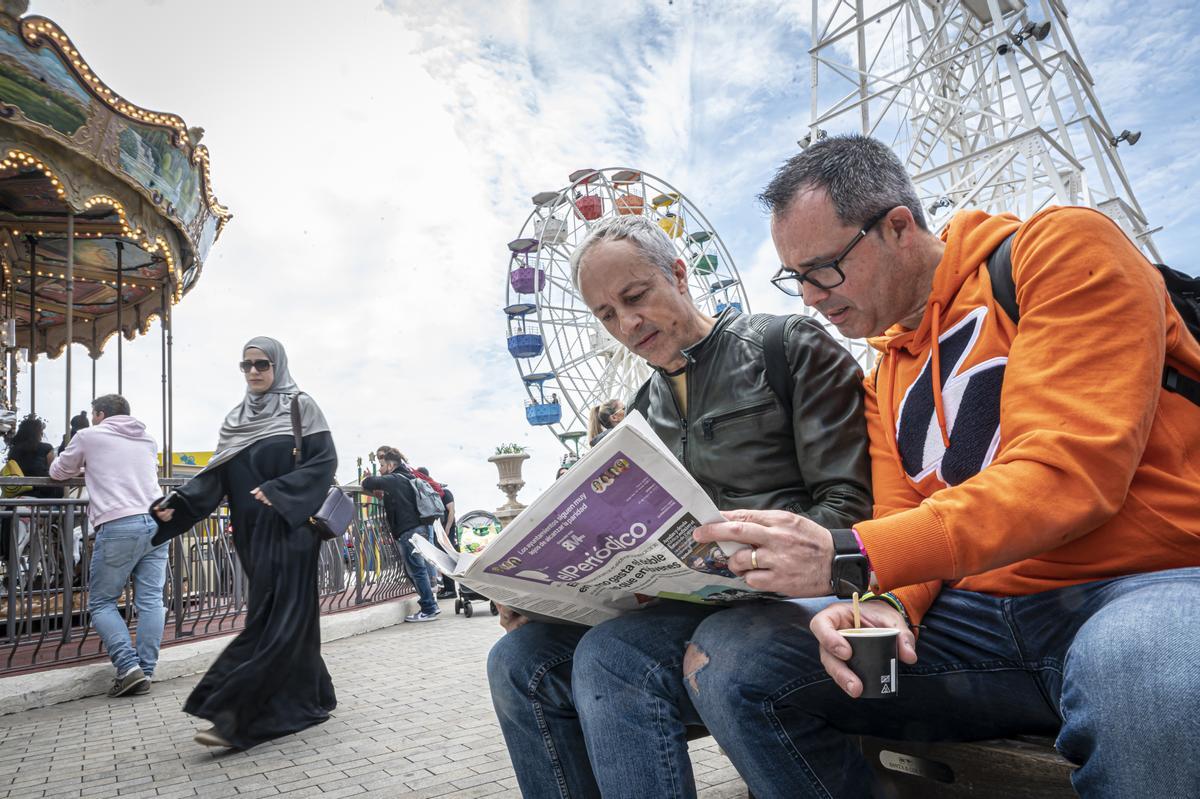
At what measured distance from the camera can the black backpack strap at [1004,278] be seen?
4.33 feet

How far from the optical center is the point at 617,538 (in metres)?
1.20

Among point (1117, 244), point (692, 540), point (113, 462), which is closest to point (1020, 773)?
point (692, 540)

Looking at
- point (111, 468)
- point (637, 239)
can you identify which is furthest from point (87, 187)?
point (637, 239)

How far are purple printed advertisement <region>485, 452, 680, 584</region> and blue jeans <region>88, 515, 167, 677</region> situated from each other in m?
4.47

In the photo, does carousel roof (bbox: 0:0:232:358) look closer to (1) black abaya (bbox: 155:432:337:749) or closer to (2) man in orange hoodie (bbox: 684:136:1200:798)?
(1) black abaya (bbox: 155:432:337:749)

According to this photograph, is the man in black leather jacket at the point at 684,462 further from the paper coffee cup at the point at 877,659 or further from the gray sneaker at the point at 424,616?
the gray sneaker at the point at 424,616

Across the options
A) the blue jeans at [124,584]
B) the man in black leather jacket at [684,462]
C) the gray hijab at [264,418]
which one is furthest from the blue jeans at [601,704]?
the blue jeans at [124,584]

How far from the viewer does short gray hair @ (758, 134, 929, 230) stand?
1472mm

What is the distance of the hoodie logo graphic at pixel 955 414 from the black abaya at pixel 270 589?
2.80m

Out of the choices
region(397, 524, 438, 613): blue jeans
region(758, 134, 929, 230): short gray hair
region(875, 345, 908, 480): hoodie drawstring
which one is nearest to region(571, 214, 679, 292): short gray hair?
region(758, 134, 929, 230): short gray hair

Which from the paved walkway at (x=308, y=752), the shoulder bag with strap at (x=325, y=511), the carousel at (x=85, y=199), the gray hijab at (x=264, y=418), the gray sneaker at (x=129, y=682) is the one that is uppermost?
the carousel at (x=85, y=199)

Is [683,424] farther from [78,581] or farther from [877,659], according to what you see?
[78,581]

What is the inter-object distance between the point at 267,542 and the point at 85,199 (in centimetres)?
690

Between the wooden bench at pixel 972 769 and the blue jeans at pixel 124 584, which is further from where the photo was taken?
the blue jeans at pixel 124 584
